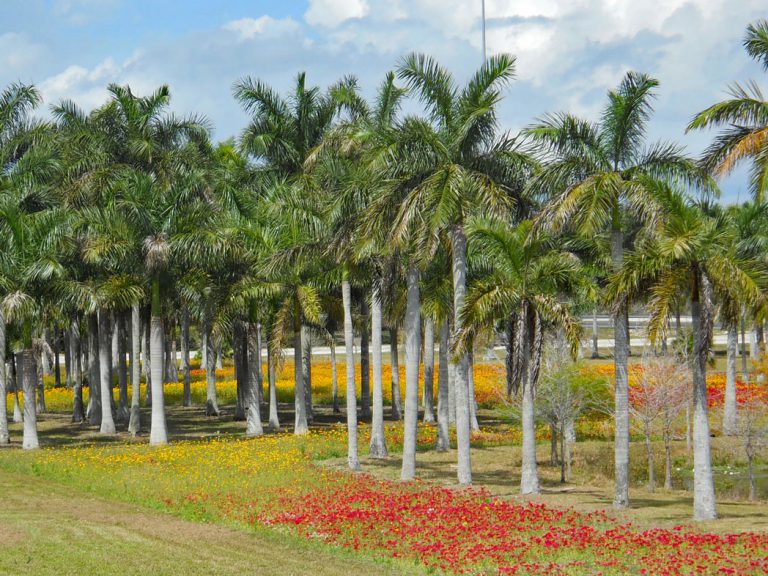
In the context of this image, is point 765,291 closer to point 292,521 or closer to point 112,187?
point 292,521

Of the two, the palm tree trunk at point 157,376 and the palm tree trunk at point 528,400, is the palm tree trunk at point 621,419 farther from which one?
the palm tree trunk at point 157,376

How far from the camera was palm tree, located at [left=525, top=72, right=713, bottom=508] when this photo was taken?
878 inches

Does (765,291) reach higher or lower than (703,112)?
lower

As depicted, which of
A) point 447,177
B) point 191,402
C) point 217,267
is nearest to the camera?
point 447,177

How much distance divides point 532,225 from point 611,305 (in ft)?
9.54

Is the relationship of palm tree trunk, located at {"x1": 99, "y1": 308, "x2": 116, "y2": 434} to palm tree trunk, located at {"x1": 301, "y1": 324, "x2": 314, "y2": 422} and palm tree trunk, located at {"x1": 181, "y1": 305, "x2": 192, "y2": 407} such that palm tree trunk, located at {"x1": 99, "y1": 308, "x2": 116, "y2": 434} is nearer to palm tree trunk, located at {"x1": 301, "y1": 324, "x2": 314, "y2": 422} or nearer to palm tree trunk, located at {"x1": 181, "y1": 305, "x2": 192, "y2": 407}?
palm tree trunk, located at {"x1": 301, "y1": 324, "x2": 314, "y2": 422}

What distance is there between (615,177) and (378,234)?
7642 mm

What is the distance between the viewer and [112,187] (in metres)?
40.7

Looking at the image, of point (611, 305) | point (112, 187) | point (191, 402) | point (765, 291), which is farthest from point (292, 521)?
point (191, 402)

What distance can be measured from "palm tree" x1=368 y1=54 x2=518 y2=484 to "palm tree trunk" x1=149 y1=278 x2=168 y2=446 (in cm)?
1536

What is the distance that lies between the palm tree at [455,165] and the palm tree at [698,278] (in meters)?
5.55

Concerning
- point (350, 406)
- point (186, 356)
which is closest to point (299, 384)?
point (350, 406)

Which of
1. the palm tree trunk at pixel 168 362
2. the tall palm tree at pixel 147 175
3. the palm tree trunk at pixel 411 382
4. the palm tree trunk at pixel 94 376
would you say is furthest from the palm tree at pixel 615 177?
the palm tree trunk at pixel 168 362

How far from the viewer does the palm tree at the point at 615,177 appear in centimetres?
2231
